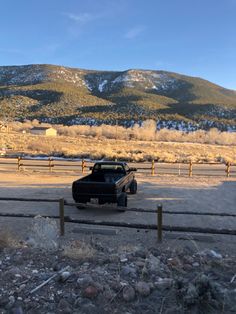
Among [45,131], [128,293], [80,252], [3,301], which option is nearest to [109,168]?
[80,252]

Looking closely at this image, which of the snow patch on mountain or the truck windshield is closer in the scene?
the truck windshield

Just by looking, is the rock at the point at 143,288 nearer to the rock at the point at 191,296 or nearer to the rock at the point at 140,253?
the rock at the point at 191,296

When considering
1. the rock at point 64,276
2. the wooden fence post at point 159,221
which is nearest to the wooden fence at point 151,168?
the wooden fence post at point 159,221

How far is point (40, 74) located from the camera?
495 ft

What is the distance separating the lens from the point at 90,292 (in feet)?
19.8

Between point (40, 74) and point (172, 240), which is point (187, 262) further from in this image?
point (40, 74)

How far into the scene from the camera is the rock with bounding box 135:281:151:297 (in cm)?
615

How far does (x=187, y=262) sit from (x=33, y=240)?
3.22 metres

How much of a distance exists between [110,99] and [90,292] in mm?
130831

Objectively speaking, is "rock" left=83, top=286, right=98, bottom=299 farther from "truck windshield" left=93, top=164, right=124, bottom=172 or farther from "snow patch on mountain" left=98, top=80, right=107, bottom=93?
"snow patch on mountain" left=98, top=80, right=107, bottom=93

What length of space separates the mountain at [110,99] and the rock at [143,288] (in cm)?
10800

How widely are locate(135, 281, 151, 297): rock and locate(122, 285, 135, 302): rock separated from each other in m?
0.10

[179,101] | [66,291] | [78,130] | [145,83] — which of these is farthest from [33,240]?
[145,83]

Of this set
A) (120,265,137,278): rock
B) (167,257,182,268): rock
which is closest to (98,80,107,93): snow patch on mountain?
(167,257,182,268): rock
